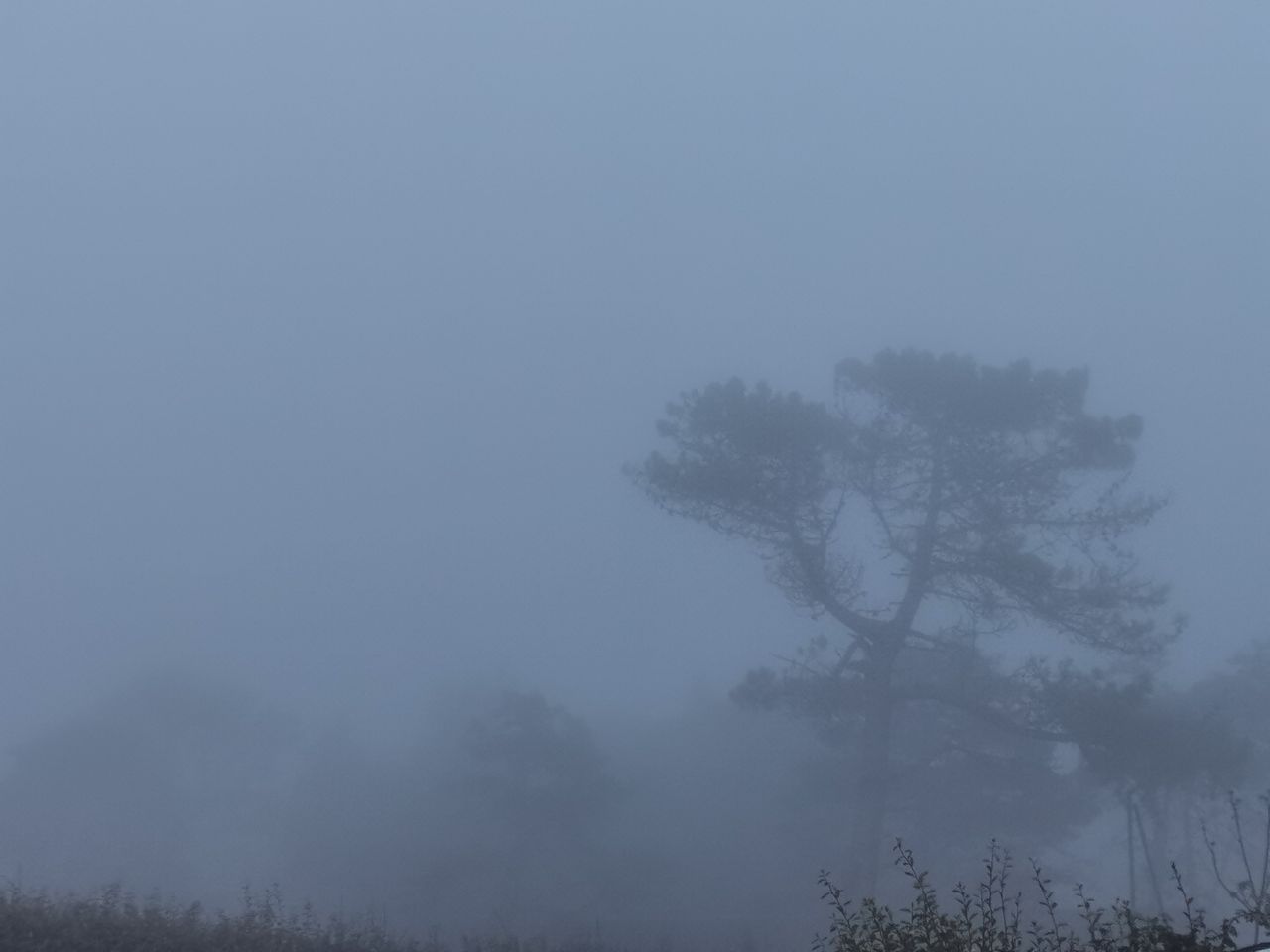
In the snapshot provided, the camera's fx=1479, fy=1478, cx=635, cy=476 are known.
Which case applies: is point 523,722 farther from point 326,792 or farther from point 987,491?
point 987,491

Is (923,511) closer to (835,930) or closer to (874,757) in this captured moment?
(874,757)

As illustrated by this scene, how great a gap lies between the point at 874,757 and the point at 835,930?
12405 millimetres

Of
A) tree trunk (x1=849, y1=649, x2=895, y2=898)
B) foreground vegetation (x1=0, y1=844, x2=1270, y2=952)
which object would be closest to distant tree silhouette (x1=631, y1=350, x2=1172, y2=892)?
tree trunk (x1=849, y1=649, x2=895, y2=898)

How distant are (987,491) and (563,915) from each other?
783cm

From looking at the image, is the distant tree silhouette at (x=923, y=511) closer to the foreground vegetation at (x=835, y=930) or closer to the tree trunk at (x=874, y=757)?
the tree trunk at (x=874, y=757)

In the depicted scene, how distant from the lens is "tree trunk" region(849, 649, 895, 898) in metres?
18.9

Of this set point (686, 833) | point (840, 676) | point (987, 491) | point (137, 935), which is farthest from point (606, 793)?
point (137, 935)

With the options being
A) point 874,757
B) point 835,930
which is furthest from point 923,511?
point 835,930

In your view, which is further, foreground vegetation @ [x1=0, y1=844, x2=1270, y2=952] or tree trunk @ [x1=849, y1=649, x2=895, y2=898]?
tree trunk @ [x1=849, y1=649, x2=895, y2=898]

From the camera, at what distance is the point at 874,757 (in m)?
19.3

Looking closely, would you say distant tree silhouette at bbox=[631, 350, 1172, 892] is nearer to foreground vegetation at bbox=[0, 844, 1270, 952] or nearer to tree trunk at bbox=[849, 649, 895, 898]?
tree trunk at bbox=[849, 649, 895, 898]

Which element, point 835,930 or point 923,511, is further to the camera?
point 923,511

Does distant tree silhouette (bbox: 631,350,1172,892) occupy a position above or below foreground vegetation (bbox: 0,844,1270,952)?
above

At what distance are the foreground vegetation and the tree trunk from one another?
20.3 ft
